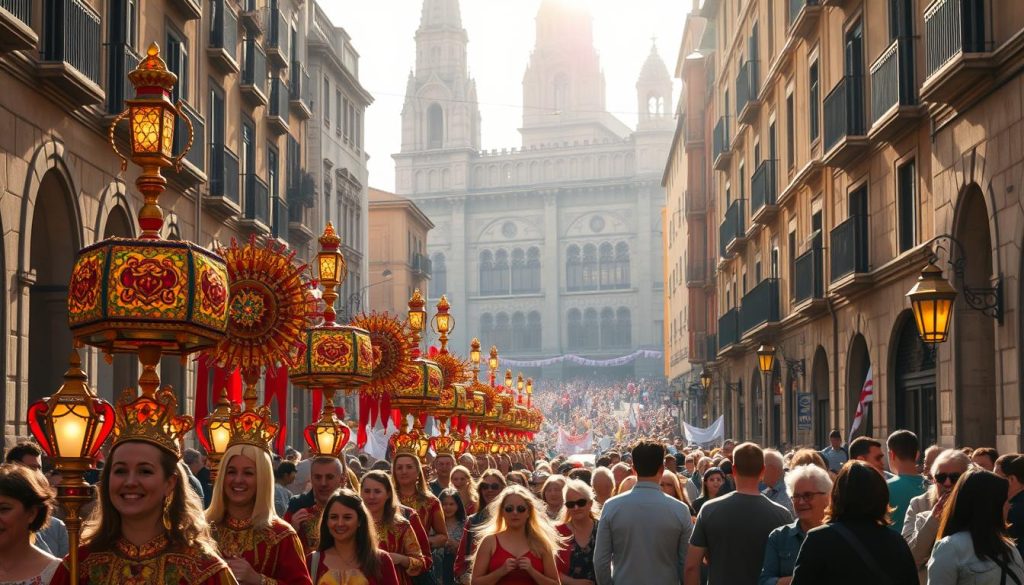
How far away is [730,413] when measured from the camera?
4325cm

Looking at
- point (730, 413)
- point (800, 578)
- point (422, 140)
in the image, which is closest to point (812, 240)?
point (730, 413)

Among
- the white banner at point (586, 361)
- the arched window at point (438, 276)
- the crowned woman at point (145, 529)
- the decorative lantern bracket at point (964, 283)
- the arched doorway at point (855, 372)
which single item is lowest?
the crowned woman at point (145, 529)

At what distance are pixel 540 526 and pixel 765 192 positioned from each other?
2308 centimetres

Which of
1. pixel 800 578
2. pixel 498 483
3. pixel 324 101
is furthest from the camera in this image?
pixel 324 101

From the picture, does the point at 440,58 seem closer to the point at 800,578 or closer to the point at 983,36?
the point at 983,36

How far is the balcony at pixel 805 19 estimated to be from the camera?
990 inches

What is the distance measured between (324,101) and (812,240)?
20617mm

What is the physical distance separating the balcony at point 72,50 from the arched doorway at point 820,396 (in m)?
15.1

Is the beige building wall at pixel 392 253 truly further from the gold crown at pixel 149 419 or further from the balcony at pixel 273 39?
the gold crown at pixel 149 419

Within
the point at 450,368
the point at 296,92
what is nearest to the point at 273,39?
the point at 296,92

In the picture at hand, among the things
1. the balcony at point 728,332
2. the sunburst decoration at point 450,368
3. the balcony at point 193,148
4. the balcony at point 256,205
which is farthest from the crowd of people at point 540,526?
the balcony at point 728,332

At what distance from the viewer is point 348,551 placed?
8414 mm

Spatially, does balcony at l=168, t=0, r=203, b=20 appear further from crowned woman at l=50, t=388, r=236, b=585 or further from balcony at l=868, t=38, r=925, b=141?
crowned woman at l=50, t=388, r=236, b=585

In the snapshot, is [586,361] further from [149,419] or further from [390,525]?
[149,419]
